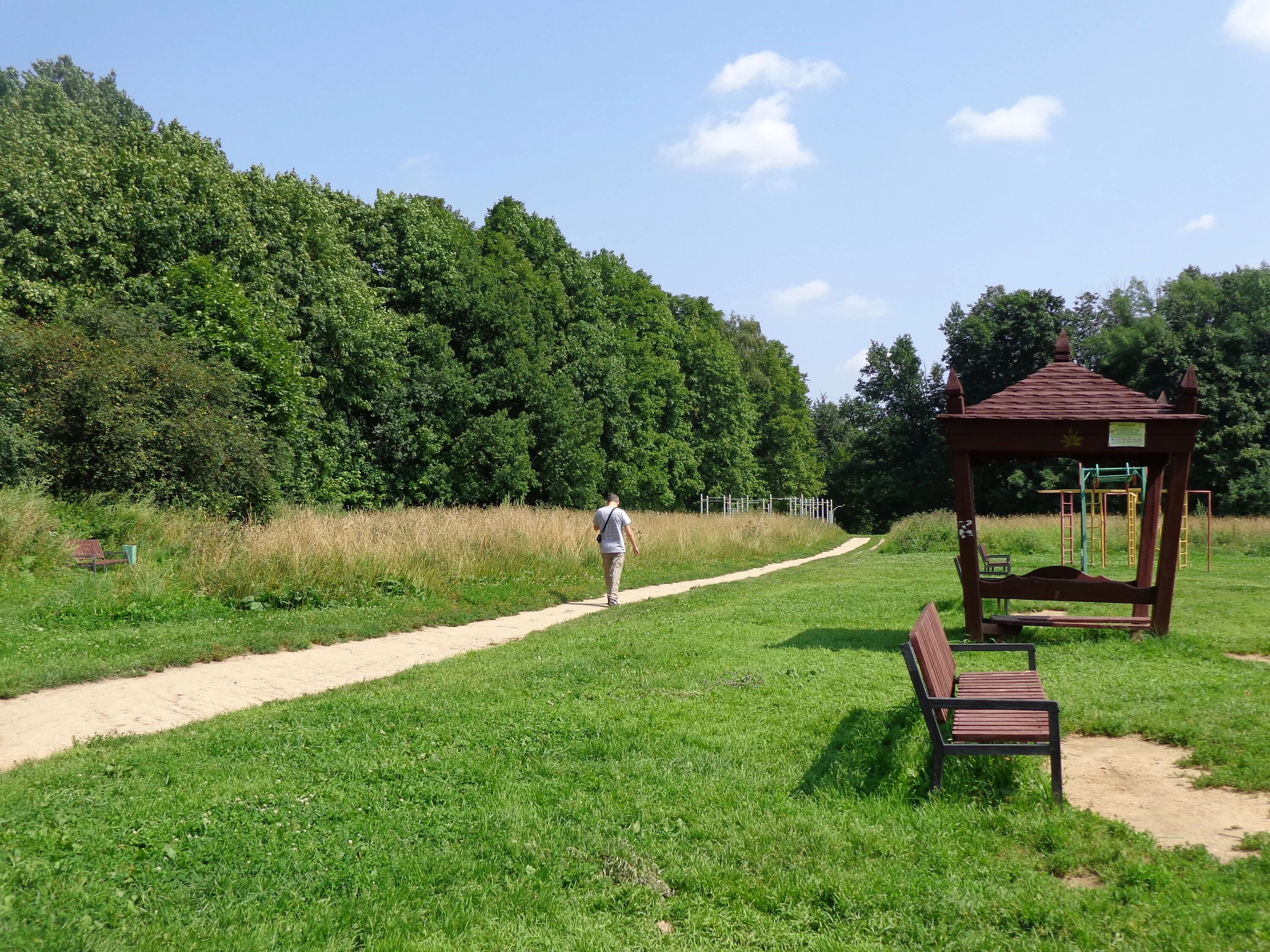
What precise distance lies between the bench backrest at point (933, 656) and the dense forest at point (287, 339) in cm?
1856

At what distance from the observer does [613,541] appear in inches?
619

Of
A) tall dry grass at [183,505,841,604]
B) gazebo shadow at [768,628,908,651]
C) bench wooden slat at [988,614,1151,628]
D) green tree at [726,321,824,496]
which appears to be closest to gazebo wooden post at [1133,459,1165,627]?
bench wooden slat at [988,614,1151,628]

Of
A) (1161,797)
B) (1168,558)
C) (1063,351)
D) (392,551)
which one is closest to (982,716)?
(1161,797)

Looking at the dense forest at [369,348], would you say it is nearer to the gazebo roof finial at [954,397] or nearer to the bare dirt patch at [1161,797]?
the gazebo roof finial at [954,397]

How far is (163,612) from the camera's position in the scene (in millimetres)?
11883

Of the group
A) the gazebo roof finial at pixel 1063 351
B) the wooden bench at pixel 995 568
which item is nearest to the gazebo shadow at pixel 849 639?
the wooden bench at pixel 995 568

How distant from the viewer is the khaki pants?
15.6 m

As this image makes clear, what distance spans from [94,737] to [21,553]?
1001 centimetres

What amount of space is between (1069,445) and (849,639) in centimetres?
301

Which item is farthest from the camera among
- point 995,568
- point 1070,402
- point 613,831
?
point 995,568

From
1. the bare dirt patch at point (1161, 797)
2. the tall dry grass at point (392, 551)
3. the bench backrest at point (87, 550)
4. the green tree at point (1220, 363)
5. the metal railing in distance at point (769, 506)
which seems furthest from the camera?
the metal railing in distance at point (769, 506)

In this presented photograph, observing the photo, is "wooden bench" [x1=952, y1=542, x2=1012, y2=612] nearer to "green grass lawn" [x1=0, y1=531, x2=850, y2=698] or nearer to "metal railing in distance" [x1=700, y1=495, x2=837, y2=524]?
"green grass lawn" [x1=0, y1=531, x2=850, y2=698]

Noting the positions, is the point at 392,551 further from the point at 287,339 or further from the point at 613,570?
the point at 287,339

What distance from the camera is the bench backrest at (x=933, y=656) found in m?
5.54
